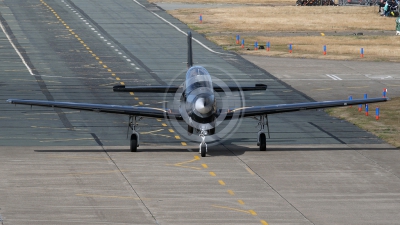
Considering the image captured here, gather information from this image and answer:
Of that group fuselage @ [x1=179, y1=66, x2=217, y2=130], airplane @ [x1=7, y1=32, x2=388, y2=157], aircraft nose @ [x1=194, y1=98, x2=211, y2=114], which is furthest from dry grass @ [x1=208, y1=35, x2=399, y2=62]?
aircraft nose @ [x1=194, y1=98, x2=211, y2=114]

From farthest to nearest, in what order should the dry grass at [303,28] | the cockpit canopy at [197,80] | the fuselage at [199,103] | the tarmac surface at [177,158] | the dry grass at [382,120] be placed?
the dry grass at [303,28], the dry grass at [382,120], the cockpit canopy at [197,80], the fuselage at [199,103], the tarmac surface at [177,158]

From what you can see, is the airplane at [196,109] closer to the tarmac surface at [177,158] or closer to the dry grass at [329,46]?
the tarmac surface at [177,158]

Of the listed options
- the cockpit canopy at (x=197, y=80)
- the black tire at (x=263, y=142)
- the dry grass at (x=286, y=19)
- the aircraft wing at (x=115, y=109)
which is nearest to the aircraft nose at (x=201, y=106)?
the cockpit canopy at (x=197, y=80)

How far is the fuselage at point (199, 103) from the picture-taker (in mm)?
38906

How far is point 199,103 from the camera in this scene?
38844mm

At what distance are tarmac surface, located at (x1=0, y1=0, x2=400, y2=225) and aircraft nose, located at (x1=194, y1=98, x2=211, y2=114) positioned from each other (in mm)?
2216

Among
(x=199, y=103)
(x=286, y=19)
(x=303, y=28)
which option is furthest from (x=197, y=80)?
(x=286, y=19)

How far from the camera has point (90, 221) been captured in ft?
97.5

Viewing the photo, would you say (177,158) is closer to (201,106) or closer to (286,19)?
(201,106)

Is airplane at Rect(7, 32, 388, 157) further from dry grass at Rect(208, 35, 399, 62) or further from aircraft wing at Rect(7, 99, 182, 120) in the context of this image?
dry grass at Rect(208, 35, 399, 62)

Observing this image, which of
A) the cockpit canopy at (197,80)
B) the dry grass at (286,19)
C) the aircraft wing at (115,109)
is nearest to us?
the cockpit canopy at (197,80)

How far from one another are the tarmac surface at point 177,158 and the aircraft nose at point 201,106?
7.27 ft

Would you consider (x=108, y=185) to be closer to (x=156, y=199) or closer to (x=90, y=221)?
(x=156, y=199)

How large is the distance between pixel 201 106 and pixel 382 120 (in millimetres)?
15457
